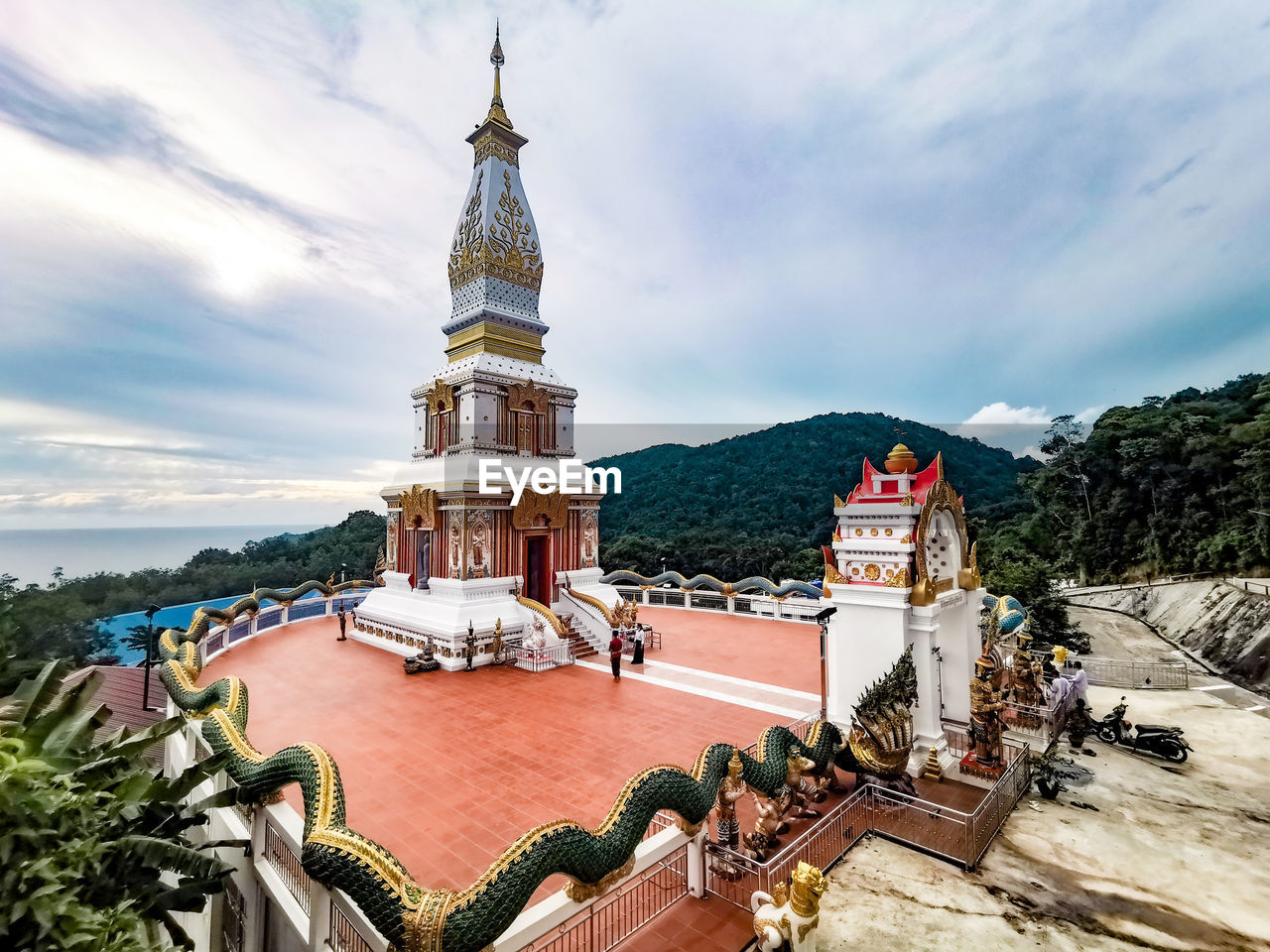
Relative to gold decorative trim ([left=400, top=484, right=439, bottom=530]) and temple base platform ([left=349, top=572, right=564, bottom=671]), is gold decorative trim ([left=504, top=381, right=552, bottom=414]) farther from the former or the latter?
temple base platform ([left=349, top=572, right=564, bottom=671])

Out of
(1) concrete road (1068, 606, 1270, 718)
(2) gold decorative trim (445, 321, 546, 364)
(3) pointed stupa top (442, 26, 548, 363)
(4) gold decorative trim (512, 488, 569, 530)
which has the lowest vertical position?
(1) concrete road (1068, 606, 1270, 718)

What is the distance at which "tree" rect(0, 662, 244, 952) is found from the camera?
2.90 meters

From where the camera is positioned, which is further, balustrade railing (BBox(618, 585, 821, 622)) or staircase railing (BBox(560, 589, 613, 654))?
balustrade railing (BBox(618, 585, 821, 622))

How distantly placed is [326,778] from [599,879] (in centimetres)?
258

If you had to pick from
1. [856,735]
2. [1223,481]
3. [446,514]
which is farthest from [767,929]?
[1223,481]

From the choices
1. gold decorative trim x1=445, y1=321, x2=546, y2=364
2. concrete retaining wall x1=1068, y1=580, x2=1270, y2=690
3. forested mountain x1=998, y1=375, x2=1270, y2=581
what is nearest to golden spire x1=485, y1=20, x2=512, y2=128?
→ gold decorative trim x1=445, y1=321, x2=546, y2=364

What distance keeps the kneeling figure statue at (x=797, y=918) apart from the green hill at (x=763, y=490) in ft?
98.7

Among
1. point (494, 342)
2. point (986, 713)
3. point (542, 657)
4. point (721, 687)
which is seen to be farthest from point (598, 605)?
point (986, 713)

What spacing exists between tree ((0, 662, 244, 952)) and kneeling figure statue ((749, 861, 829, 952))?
423cm

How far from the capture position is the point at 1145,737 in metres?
9.51

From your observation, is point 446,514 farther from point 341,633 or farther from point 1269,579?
point 1269,579

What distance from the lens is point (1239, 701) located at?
41.7 feet

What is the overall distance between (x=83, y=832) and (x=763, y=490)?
58.6 m

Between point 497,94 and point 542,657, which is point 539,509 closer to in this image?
point 542,657
